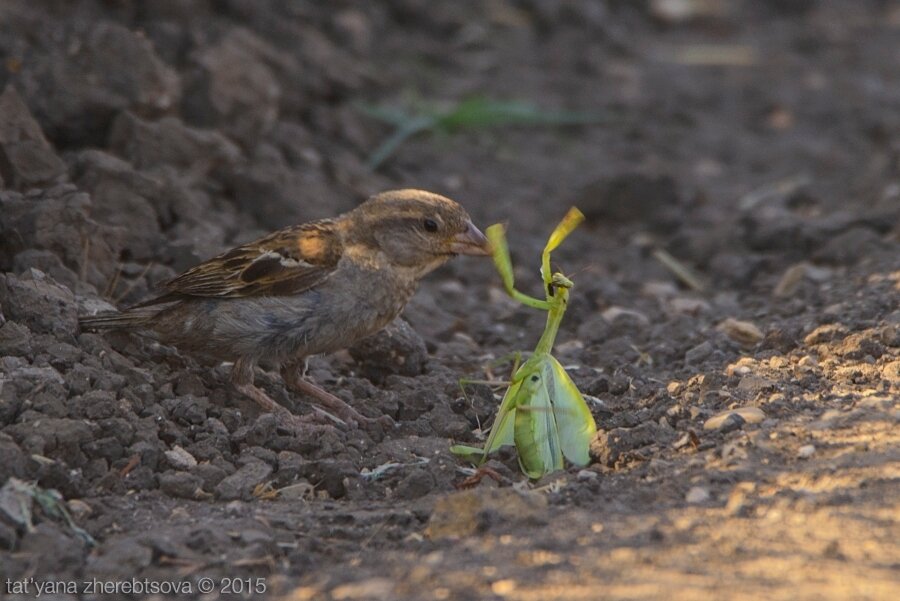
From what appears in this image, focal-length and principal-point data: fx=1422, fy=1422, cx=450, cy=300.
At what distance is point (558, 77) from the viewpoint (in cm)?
1205

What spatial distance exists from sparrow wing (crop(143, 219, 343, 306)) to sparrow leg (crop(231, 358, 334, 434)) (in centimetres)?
32

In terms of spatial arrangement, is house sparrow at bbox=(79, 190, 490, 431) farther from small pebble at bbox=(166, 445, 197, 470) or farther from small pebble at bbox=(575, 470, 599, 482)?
small pebble at bbox=(575, 470, 599, 482)

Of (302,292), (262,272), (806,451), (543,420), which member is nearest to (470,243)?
(302,292)

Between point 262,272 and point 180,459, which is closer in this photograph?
point 180,459

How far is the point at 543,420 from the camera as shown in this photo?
5219 millimetres

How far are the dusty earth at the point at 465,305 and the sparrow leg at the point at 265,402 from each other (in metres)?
0.06

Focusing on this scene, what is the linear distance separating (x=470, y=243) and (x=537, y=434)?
132 centimetres

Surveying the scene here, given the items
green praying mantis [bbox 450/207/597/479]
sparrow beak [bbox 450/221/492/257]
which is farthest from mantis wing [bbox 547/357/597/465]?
sparrow beak [bbox 450/221/492/257]

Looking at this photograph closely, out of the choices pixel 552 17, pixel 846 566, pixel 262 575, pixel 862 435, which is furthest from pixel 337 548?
pixel 552 17

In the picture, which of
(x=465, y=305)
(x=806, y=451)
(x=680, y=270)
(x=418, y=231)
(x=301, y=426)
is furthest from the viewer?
(x=680, y=270)

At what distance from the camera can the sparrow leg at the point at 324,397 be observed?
5848 mm

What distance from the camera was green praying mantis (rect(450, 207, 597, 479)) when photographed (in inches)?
204

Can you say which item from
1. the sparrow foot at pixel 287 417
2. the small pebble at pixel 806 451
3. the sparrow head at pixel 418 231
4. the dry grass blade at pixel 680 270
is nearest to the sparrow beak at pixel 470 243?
the sparrow head at pixel 418 231

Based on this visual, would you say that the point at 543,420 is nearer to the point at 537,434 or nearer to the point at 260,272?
the point at 537,434
